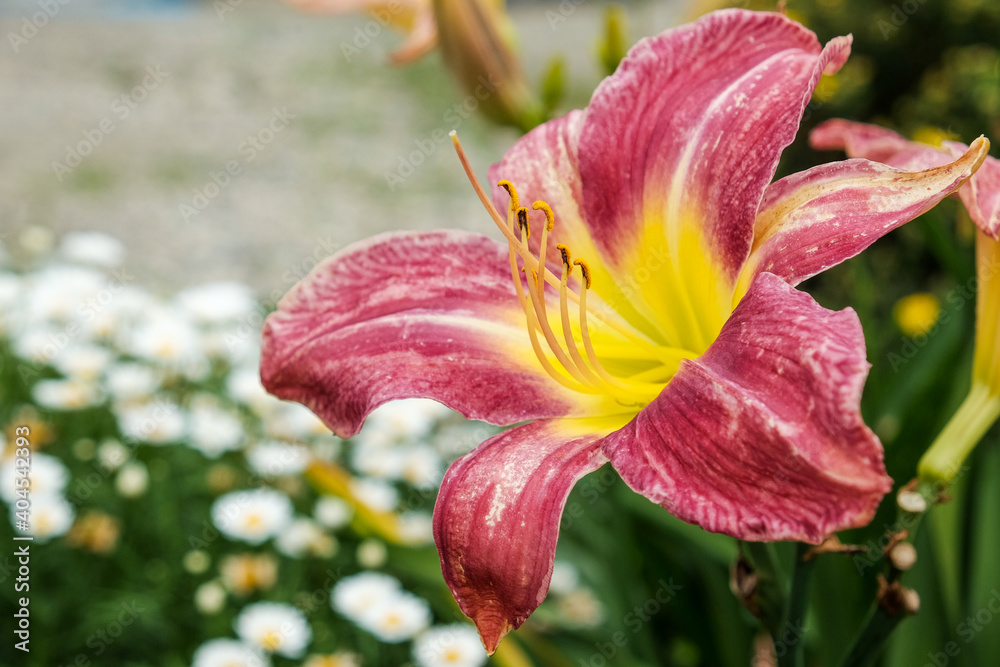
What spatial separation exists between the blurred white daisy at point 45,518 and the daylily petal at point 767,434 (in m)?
1.32

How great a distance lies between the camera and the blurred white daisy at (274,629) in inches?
51.8

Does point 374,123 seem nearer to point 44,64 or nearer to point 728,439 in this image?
point 44,64

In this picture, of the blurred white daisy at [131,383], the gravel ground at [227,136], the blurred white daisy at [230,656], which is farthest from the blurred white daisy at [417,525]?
the gravel ground at [227,136]

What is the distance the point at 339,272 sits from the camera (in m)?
0.65

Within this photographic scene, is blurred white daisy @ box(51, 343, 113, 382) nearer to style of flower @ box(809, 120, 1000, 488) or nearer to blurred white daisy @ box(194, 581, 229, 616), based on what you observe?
blurred white daisy @ box(194, 581, 229, 616)

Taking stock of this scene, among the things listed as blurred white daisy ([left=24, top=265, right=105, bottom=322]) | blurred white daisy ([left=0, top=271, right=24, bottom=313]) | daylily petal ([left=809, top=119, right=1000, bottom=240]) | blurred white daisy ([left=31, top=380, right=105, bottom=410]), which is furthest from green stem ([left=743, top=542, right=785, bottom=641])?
blurred white daisy ([left=0, top=271, right=24, bottom=313])

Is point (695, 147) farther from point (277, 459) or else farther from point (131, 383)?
point (131, 383)

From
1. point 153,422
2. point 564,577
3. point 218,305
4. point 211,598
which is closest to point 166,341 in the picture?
point 218,305

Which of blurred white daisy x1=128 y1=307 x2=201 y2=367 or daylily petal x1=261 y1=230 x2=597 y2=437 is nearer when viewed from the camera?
daylily petal x1=261 y1=230 x2=597 y2=437

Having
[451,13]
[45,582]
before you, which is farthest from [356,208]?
[451,13]

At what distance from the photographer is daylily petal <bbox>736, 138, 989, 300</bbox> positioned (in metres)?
0.50

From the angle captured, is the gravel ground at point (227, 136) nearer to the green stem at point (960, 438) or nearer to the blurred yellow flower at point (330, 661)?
the blurred yellow flower at point (330, 661)

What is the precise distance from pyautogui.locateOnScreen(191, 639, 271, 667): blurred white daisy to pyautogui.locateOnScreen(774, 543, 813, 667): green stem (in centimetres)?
95

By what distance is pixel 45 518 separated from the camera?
1494 mm
